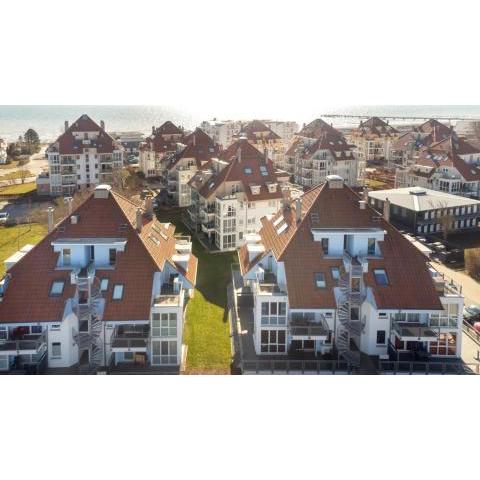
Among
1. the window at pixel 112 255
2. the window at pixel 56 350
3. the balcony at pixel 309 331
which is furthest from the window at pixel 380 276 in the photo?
the window at pixel 56 350

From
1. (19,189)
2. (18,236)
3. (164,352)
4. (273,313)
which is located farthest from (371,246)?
(19,189)

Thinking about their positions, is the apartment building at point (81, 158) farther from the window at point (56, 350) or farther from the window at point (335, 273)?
the window at point (335, 273)

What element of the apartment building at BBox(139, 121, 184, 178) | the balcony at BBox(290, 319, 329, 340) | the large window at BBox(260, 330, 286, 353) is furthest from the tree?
the balcony at BBox(290, 319, 329, 340)

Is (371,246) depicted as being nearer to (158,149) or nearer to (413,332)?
(413,332)

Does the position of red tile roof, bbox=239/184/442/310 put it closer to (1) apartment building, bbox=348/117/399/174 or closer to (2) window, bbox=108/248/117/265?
(2) window, bbox=108/248/117/265

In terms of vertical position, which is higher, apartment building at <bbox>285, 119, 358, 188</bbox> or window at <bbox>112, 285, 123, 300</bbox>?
apartment building at <bbox>285, 119, 358, 188</bbox>

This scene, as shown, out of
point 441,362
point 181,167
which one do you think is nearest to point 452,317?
point 441,362
